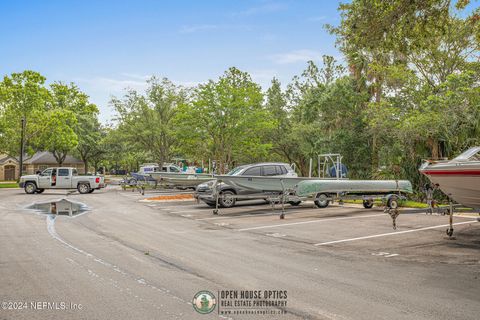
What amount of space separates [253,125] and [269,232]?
70.7ft

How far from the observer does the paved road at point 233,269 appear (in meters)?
5.09

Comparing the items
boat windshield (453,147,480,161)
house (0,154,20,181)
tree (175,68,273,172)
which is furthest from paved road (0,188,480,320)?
house (0,154,20,181)

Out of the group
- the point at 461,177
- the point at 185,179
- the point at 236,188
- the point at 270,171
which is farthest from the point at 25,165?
the point at 461,177

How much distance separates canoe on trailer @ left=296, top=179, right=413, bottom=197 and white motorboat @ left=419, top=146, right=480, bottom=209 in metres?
5.44

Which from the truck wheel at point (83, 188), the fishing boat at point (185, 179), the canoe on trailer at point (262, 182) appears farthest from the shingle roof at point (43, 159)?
the canoe on trailer at point (262, 182)

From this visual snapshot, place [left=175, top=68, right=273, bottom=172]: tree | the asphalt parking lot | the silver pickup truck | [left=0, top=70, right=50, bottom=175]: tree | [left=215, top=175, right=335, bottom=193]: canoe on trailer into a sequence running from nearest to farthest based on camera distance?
Result: the asphalt parking lot → [left=215, top=175, right=335, bottom=193]: canoe on trailer → the silver pickup truck → [left=175, top=68, right=273, bottom=172]: tree → [left=0, top=70, right=50, bottom=175]: tree

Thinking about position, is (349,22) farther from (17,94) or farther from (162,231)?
(17,94)

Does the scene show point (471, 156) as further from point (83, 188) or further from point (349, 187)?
point (83, 188)

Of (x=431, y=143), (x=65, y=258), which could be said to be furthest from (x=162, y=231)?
(x=431, y=143)

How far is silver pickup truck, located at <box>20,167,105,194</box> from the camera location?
29.4 metres

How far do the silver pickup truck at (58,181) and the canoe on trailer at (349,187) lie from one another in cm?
1897

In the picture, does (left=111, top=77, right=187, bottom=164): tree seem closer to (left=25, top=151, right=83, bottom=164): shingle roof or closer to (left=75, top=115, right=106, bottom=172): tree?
(left=75, top=115, right=106, bottom=172): tree

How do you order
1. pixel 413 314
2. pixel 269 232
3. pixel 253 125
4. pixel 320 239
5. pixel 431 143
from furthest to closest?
pixel 253 125 → pixel 431 143 → pixel 269 232 → pixel 320 239 → pixel 413 314

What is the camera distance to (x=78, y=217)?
14766 mm
